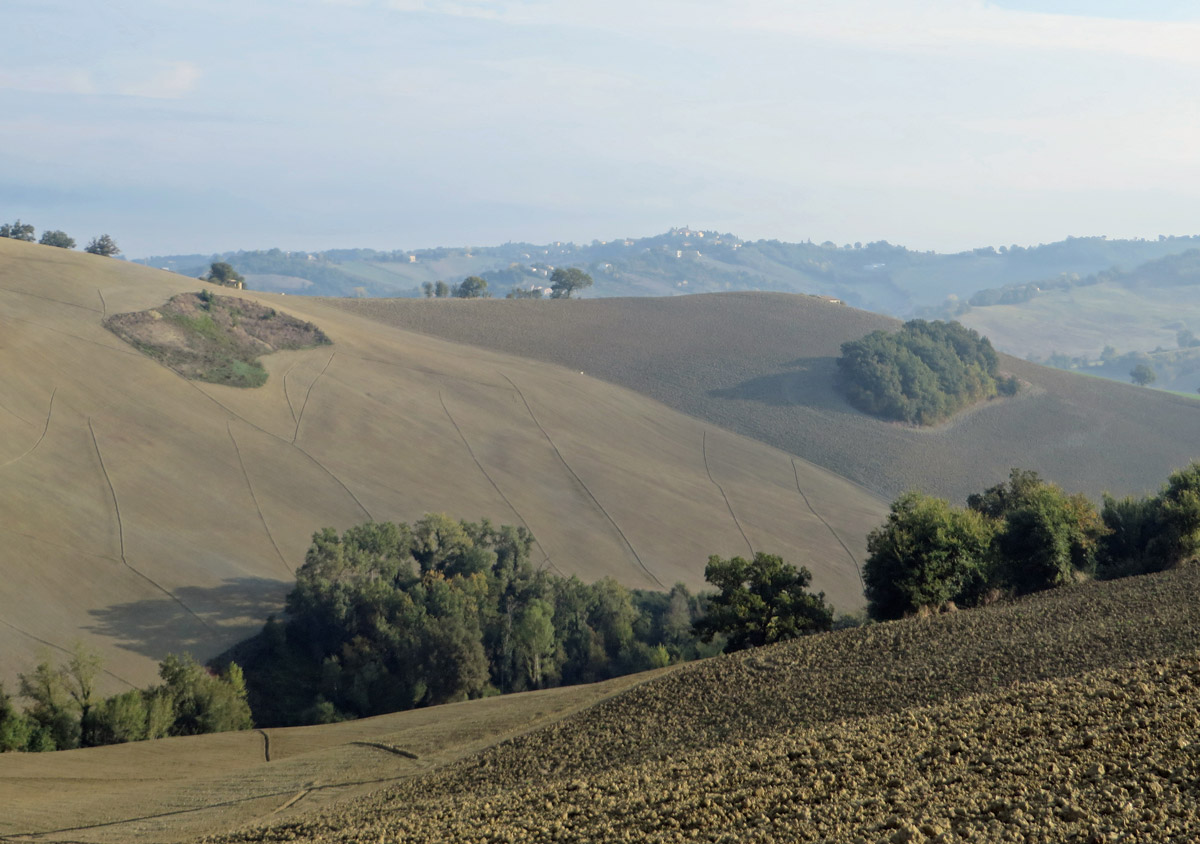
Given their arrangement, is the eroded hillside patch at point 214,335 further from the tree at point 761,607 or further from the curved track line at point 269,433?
the tree at point 761,607

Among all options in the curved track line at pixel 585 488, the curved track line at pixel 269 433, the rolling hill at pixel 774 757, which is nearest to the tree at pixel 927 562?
the rolling hill at pixel 774 757

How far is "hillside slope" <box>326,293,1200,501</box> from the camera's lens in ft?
288

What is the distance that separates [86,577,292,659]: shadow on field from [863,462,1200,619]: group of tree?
104 feet

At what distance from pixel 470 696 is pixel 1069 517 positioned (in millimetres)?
29183

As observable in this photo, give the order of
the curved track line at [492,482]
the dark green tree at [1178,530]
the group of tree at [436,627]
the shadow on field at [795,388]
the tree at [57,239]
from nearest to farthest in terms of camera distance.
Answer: the dark green tree at [1178,530] < the group of tree at [436,627] < the curved track line at [492,482] < the shadow on field at [795,388] < the tree at [57,239]

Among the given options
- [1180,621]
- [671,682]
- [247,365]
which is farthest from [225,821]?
[247,365]

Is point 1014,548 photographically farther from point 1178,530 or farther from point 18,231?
point 18,231

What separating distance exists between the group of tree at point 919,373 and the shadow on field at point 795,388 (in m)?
1.70

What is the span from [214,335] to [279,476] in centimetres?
2528

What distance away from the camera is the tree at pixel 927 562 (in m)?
36.0

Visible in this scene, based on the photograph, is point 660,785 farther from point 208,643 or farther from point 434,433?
point 434,433

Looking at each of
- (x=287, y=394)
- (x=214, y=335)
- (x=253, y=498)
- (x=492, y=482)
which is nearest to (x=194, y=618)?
(x=253, y=498)

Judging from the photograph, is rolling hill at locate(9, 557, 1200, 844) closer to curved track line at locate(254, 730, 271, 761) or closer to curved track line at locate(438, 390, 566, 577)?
curved track line at locate(254, 730, 271, 761)

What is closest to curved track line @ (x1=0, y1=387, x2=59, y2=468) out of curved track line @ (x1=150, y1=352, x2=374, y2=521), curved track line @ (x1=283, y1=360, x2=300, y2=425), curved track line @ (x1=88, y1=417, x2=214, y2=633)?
curved track line @ (x1=88, y1=417, x2=214, y2=633)
